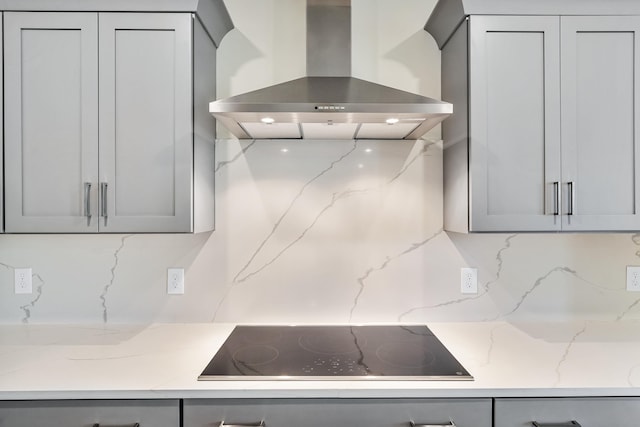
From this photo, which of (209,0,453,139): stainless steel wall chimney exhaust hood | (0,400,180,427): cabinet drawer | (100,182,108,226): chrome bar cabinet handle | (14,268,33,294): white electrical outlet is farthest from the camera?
(14,268,33,294): white electrical outlet

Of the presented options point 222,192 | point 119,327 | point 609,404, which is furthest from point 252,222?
point 609,404

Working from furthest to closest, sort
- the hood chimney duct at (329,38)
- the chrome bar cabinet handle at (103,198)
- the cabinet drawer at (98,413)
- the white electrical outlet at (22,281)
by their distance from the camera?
the white electrical outlet at (22,281), the hood chimney duct at (329,38), the chrome bar cabinet handle at (103,198), the cabinet drawer at (98,413)

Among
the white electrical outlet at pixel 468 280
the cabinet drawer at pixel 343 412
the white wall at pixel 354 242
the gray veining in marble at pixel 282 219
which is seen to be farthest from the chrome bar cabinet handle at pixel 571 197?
the gray veining in marble at pixel 282 219

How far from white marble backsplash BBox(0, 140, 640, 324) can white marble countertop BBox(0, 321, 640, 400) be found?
0.36 ft

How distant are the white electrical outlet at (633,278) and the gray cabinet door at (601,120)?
0.51 meters

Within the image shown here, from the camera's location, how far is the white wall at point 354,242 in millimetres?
1810

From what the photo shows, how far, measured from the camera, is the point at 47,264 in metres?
1.78

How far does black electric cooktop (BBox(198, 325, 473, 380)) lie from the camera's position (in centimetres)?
123

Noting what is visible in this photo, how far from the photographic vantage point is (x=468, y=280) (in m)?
1.82

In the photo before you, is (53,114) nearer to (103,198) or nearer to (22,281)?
(103,198)

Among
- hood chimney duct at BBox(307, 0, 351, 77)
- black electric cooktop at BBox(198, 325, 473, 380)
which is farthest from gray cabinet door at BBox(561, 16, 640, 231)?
hood chimney duct at BBox(307, 0, 351, 77)

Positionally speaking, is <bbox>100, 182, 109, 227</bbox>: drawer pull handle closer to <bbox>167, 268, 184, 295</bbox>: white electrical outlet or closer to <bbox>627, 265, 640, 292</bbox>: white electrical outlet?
<bbox>167, 268, 184, 295</bbox>: white electrical outlet

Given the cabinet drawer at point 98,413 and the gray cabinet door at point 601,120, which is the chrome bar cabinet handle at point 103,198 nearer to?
the cabinet drawer at point 98,413

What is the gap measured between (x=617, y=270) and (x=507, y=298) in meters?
0.56
